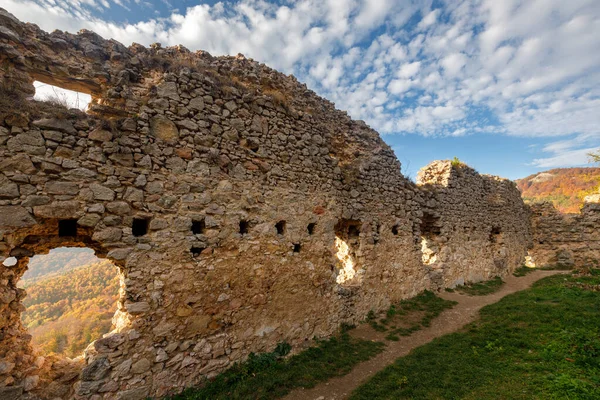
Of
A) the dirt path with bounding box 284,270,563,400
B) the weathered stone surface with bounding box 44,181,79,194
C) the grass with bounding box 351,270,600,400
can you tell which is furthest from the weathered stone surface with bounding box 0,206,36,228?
the grass with bounding box 351,270,600,400

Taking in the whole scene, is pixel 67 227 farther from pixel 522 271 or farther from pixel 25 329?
pixel 522 271

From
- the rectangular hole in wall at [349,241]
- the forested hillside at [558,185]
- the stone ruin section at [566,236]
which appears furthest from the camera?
the forested hillside at [558,185]

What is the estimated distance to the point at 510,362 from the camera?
5594mm

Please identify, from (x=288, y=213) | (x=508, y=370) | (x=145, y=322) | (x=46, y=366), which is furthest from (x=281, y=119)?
(x=508, y=370)

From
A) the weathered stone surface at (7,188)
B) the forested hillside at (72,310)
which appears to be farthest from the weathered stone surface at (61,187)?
the forested hillside at (72,310)

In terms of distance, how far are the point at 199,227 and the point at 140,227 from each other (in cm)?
111

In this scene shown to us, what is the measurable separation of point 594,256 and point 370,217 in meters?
17.8

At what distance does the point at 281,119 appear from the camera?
23.5 ft

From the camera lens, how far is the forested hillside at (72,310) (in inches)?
378

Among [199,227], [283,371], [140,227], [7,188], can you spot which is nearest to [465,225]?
[283,371]

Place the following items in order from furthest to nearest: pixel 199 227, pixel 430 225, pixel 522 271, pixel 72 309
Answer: pixel 522 271 → pixel 72 309 → pixel 430 225 → pixel 199 227

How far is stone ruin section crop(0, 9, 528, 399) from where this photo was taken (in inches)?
168

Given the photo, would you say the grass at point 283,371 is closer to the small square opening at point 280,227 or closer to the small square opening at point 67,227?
the small square opening at point 280,227

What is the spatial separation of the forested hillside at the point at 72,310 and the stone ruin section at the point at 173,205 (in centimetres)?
213
